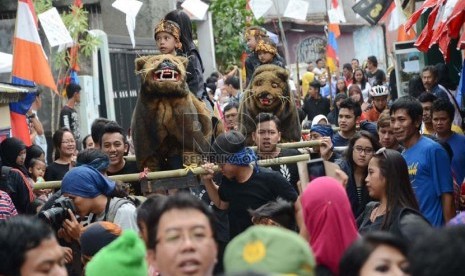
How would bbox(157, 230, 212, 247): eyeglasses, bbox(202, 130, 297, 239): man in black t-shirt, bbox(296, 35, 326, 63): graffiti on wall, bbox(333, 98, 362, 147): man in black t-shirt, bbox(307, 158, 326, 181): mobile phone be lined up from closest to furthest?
bbox(157, 230, 212, 247): eyeglasses, bbox(307, 158, 326, 181): mobile phone, bbox(202, 130, 297, 239): man in black t-shirt, bbox(333, 98, 362, 147): man in black t-shirt, bbox(296, 35, 326, 63): graffiti on wall

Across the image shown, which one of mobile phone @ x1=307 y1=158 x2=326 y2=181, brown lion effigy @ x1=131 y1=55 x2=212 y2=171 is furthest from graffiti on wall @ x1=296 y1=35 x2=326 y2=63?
mobile phone @ x1=307 y1=158 x2=326 y2=181

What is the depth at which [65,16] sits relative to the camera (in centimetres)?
2341

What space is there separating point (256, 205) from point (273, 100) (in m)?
4.11

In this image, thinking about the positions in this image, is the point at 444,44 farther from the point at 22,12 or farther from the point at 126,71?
the point at 126,71

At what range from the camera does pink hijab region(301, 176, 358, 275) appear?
260 inches

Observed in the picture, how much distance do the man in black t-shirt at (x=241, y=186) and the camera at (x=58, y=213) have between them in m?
1.74

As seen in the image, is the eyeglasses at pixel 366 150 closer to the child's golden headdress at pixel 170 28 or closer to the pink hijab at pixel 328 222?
the child's golden headdress at pixel 170 28

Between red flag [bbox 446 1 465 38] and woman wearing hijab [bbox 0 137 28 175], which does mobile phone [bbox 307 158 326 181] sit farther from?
woman wearing hijab [bbox 0 137 28 175]

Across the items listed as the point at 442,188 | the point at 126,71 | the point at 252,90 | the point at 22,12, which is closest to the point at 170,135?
the point at 252,90

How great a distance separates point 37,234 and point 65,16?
17545 millimetres

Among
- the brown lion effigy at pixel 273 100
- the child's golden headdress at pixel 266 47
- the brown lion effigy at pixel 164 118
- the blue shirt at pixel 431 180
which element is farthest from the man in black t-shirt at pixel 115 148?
the child's golden headdress at pixel 266 47

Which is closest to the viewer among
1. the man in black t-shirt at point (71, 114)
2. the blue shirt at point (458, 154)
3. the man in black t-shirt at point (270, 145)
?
→ the man in black t-shirt at point (270, 145)

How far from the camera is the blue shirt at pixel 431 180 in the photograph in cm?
990

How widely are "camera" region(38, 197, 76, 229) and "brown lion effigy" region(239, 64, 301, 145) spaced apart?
5.24 meters
